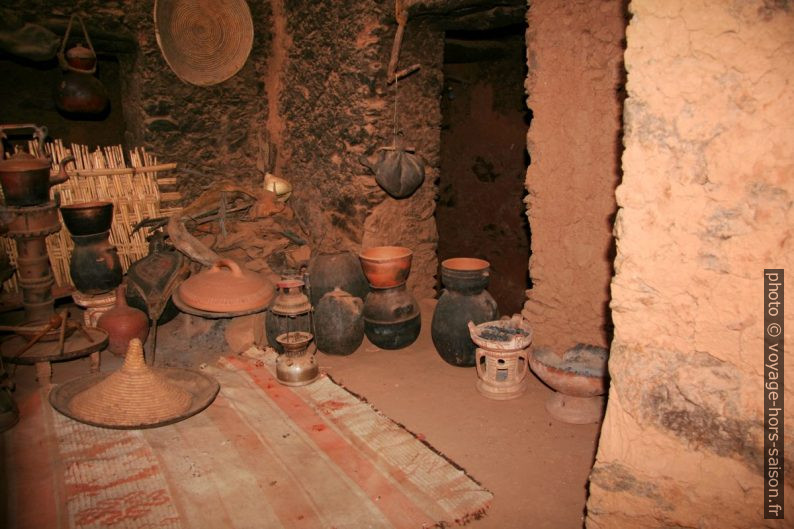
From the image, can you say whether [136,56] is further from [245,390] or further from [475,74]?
[475,74]

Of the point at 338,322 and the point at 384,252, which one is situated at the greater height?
the point at 384,252

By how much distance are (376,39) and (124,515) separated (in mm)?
3692

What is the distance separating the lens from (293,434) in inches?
127

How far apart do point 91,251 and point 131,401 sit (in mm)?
1912

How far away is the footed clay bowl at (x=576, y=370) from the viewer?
10.9 feet

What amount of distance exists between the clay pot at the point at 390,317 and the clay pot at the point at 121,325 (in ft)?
5.68

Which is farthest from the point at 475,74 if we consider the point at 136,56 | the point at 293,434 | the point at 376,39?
the point at 293,434

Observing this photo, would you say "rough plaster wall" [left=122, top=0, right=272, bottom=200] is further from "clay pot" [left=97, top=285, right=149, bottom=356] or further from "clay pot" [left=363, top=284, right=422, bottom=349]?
"clay pot" [left=363, top=284, right=422, bottom=349]

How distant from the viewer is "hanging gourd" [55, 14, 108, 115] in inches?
195

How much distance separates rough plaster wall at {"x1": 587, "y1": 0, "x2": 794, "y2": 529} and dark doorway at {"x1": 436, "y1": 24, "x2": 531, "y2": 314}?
16.7 ft

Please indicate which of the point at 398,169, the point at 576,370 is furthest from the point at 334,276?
the point at 576,370

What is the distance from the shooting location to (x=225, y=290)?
4.14m

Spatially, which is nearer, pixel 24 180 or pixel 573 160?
pixel 573 160

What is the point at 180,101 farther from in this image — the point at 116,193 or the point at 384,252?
the point at 384,252
